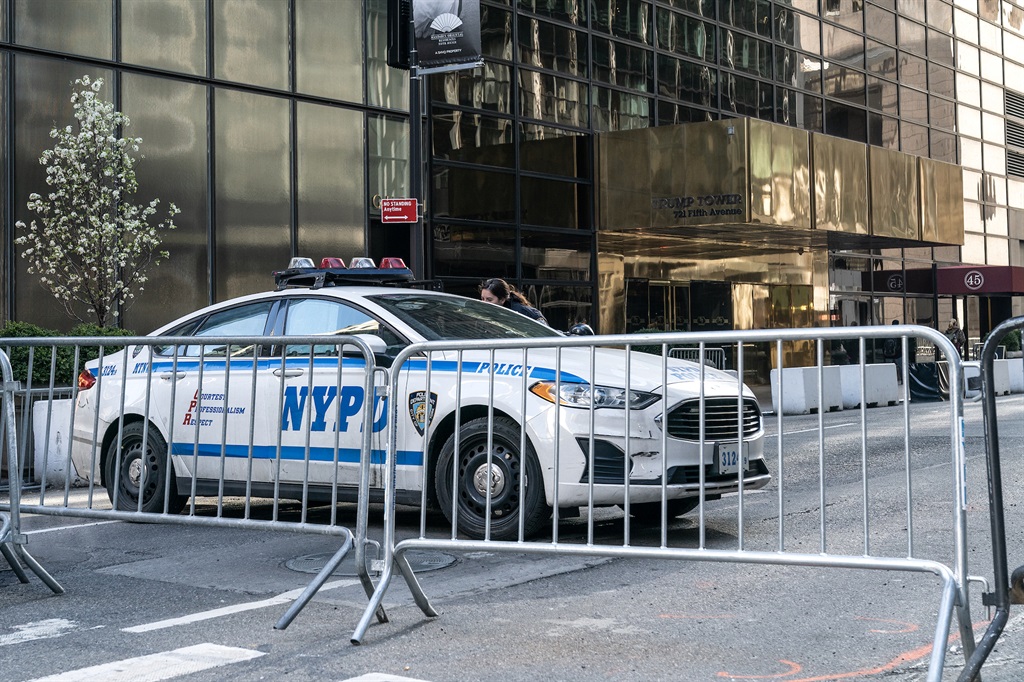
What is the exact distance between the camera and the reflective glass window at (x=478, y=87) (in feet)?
77.5

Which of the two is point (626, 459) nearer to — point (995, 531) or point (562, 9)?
point (995, 531)

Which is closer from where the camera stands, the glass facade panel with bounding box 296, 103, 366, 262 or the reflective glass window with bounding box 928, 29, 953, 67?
the glass facade panel with bounding box 296, 103, 366, 262

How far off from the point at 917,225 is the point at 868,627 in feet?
92.4

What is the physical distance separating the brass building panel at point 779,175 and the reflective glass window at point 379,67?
24.8 feet

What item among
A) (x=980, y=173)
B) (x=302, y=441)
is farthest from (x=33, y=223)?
(x=980, y=173)

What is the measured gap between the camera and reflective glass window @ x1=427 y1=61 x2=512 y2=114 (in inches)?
930

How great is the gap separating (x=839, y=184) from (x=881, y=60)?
10.9 m

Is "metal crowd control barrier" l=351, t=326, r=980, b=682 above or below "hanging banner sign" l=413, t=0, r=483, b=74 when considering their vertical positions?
below

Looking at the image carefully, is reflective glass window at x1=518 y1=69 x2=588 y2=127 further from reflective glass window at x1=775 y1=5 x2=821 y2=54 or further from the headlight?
the headlight

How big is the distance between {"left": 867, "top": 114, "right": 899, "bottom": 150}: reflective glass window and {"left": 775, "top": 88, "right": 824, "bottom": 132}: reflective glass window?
293cm

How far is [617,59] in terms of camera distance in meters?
27.6

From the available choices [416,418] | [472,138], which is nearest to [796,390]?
[416,418]

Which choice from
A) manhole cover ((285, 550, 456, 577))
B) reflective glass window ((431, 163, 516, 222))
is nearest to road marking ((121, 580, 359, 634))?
manhole cover ((285, 550, 456, 577))

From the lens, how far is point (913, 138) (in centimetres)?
3894
